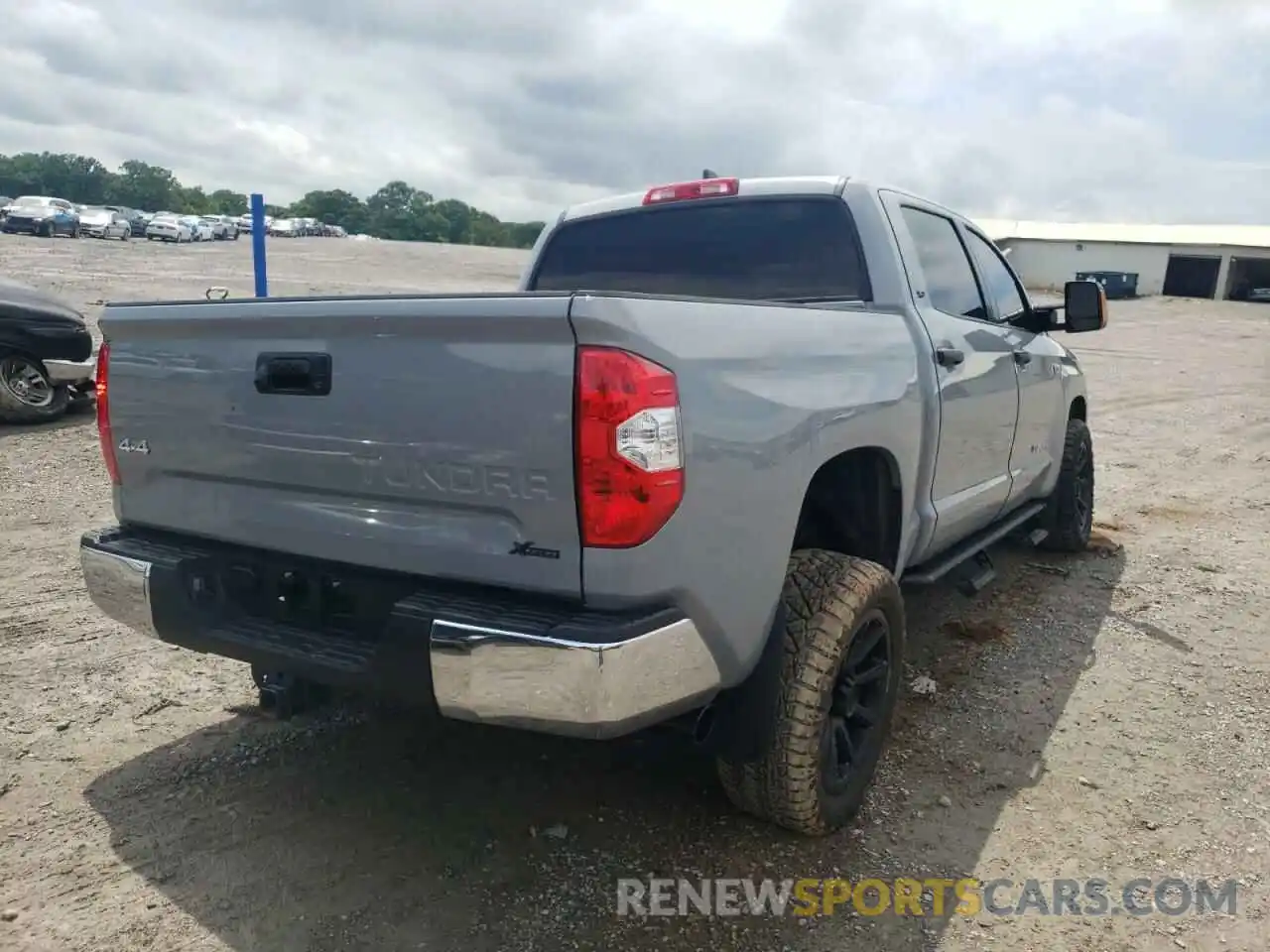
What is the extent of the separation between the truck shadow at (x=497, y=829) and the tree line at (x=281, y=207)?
84242 millimetres

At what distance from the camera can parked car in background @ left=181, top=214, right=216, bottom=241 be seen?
50.7 meters

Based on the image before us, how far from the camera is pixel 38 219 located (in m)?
41.3

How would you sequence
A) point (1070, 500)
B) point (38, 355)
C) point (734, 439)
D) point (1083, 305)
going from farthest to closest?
point (38, 355) < point (1070, 500) < point (1083, 305) < point (734, 439)

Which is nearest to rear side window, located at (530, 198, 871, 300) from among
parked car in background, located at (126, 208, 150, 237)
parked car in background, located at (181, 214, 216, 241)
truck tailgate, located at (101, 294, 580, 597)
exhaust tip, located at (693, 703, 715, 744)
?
truck tailgate, located at (101, 294, 580, 597)

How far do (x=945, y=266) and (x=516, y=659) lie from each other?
2792 millimetres

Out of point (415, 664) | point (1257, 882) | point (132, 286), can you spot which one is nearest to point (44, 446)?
point (415, 664)

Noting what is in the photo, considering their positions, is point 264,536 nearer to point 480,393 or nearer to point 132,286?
point 480,393

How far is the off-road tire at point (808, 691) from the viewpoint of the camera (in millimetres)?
2668

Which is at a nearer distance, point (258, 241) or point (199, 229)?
point (258, 241)

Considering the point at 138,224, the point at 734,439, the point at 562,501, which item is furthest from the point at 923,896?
the point at 138,224

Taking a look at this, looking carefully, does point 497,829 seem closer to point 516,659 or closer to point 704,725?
point 704,725

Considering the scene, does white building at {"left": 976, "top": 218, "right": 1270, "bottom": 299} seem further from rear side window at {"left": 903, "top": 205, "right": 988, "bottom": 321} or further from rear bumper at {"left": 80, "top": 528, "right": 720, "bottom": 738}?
rear bumper at {"left": 80, "top": 528, "right": 720, "bottom": 738}

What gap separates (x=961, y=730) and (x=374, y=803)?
6.85 ft

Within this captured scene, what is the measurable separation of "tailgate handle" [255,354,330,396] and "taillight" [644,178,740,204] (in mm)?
2021
